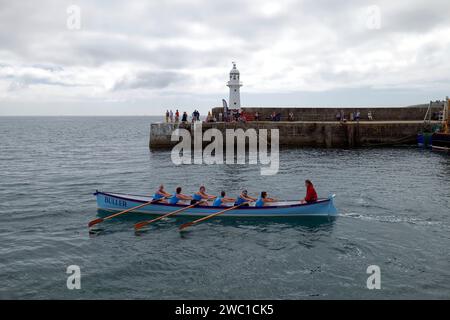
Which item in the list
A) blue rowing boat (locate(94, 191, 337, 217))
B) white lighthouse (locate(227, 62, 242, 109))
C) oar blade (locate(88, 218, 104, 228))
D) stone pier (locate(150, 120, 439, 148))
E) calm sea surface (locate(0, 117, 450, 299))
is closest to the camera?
calm sea surface (locate(0, 117, 450, 299))

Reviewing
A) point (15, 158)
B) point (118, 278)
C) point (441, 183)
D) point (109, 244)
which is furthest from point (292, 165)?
point (15, 158)

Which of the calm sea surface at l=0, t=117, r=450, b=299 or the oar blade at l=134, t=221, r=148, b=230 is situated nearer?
the calm sea surface at l=0, t=117, r=450, b=299

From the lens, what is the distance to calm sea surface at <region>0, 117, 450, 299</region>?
43.4 ft

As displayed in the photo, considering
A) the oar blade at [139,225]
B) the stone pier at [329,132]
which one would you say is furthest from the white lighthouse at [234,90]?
the oar blade at [139,225]

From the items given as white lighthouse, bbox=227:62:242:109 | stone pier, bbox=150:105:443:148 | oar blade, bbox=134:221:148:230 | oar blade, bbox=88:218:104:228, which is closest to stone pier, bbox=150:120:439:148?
stone pier, bbox=150:105:443:148

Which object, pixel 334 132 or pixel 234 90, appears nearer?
pixel 334 132

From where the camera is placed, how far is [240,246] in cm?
1691

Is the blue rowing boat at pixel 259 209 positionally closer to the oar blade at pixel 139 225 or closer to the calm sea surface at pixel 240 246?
the calm sea surface at pixel 240 246

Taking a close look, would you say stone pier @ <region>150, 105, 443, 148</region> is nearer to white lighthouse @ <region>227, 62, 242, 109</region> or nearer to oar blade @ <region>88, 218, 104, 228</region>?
white lighthouse @ <region>227, 62, 242, 109</region>

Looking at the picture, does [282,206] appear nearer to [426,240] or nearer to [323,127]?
[426,240]

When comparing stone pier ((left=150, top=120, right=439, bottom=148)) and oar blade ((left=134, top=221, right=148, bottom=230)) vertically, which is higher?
stone pier ((left=150, top=120, right=439, bottom=148))

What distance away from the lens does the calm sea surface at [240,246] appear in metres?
13.2

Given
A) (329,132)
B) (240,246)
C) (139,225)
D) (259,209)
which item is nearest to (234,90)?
(329,132)

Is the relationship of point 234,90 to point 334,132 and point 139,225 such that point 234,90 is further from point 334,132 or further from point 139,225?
point 139,225
